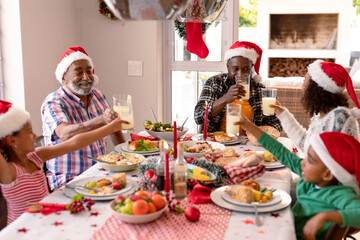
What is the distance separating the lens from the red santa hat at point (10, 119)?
1.72m

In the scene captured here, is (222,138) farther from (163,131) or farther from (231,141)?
(163,131)

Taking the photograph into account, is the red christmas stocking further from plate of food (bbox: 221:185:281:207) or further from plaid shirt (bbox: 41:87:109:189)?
plate of food (bbox: 221:185:281:207)

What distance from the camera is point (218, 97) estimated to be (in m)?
3.16

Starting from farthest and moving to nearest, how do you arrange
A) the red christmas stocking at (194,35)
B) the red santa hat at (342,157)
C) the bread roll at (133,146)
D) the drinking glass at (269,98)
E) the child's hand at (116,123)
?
the red christmas stocking at (194,35) < the drinking glass at (269,98) < the bread roll at (133,146) < the child's hand at (116,123) < the red santa hat at (342,157)

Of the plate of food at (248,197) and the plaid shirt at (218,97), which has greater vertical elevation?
the plaid shirt at (218,97)

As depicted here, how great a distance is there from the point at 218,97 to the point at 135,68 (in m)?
1.12

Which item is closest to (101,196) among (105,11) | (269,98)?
(269,98)

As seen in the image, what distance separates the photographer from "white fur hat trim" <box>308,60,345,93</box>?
7.11ft

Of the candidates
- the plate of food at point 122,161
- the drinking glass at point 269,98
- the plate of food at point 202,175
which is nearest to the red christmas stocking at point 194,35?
the drinking glass at point 269,98

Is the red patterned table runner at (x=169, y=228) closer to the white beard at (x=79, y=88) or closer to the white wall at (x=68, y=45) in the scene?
the white beard at (x=79, y=88)

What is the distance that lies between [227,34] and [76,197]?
2837mm

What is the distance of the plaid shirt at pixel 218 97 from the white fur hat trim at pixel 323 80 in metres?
0.87

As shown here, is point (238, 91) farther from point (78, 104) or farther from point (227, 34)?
point (227, 34)

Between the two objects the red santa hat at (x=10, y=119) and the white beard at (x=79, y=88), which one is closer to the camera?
the red santa hat at (x=10, y=119)
